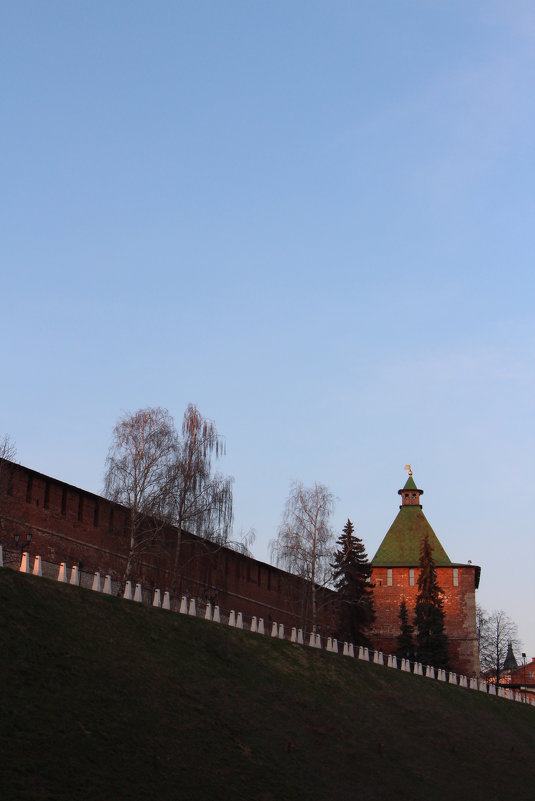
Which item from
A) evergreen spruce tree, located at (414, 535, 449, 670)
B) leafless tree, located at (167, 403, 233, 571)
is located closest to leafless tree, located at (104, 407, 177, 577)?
leafless tree, located at (167, 403, 233, 571)

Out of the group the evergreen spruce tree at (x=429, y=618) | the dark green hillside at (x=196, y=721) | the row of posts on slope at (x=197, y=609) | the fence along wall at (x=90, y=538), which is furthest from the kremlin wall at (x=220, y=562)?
the dark green hillside at (x=196, y=721)

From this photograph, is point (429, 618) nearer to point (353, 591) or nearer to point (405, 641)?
point (405, 641)

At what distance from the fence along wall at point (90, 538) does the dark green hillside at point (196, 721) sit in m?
7.17

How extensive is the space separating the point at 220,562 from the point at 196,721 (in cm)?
2477

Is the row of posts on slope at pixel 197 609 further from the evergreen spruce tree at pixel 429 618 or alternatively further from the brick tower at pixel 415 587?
the brick tower at pixel 415 587

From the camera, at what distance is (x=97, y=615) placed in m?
21.0

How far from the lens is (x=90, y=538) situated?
35500 millimetres

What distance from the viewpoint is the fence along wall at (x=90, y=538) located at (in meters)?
32.3

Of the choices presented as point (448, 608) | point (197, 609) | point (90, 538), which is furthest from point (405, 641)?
point (90, 538)

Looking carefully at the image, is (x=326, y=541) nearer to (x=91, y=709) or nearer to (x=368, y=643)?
(x=368, y=643)

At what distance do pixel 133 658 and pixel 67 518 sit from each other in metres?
15.7

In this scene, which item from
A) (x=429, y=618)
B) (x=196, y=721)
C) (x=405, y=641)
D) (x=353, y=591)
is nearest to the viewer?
(x=196, y=721)

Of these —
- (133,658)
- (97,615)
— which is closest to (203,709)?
(133,658)

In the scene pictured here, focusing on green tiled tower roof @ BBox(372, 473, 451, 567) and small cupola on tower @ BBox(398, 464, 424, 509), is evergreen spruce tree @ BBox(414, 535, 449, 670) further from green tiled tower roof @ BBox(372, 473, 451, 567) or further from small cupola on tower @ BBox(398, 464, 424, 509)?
small cupola on tower @ BBox(398, 464, 424, 509)
